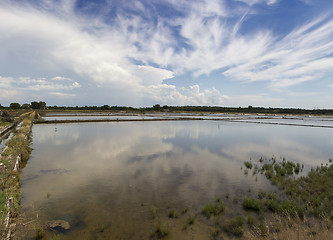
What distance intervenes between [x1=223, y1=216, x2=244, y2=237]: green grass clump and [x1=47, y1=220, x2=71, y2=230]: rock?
230 inches

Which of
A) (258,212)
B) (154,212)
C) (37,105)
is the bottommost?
(258,212)

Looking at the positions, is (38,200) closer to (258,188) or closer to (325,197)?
(258,188)

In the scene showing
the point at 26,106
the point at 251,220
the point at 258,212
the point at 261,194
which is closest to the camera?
the point at 251,220

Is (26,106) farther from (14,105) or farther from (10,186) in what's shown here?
(10,186)

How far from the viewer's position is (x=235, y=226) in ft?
20.8

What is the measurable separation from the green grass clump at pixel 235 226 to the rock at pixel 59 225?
19.1ft

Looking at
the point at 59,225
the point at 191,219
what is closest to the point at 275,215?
the point at 191,219

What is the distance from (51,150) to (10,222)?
12.8 metres

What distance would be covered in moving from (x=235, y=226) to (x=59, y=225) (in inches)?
258

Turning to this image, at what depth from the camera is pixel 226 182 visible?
34.5 feet

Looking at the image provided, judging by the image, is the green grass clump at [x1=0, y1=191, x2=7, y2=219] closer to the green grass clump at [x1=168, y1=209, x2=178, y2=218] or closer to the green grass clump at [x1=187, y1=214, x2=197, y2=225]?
the green grass clump at [x1=168, y1=209, x2=178, y2=218]

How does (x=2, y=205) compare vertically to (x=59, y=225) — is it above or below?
→ above

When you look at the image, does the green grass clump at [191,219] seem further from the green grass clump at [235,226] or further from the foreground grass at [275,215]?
the green grass clump at [235,226]

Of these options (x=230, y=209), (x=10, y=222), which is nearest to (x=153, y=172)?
(x=230, y=209)
